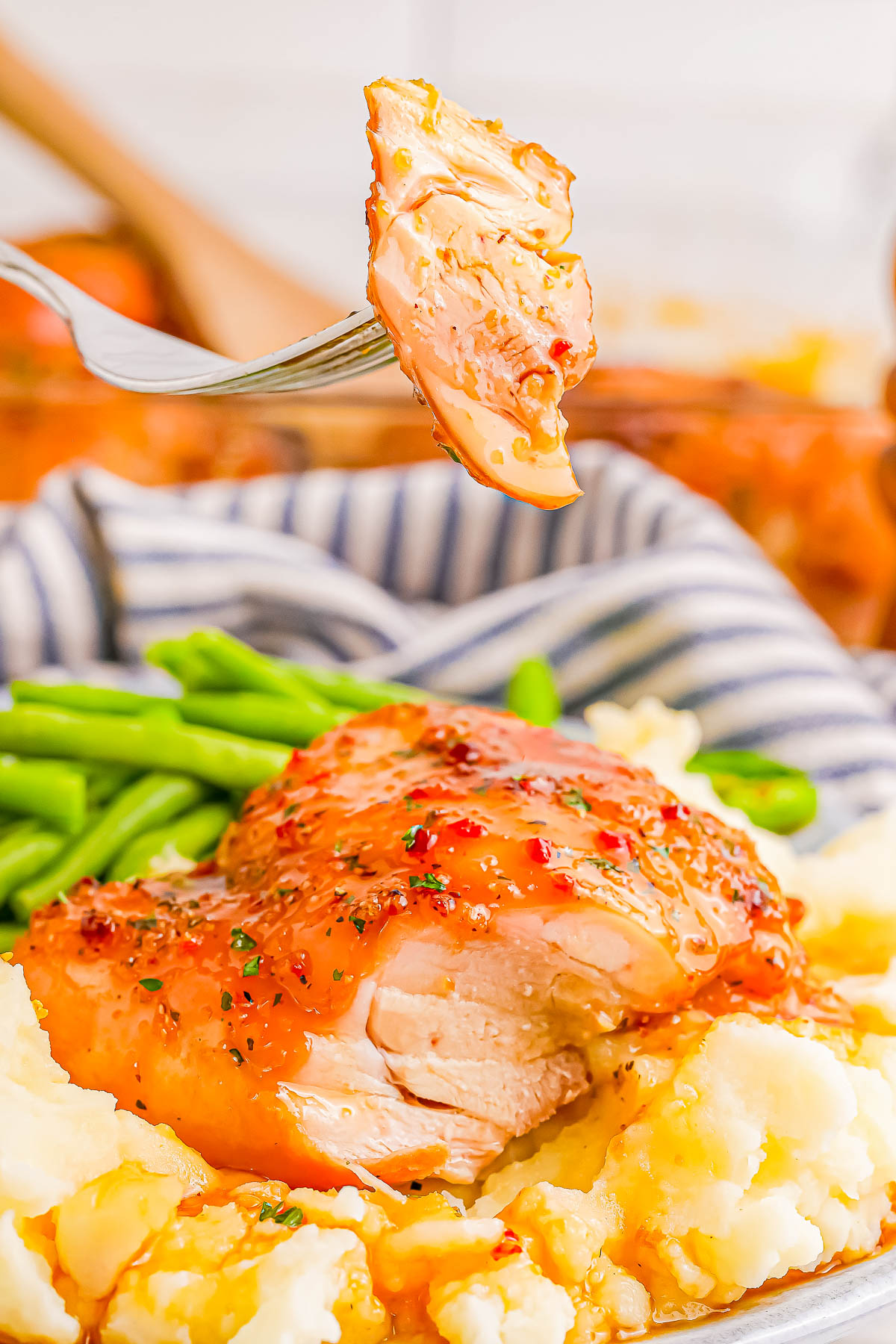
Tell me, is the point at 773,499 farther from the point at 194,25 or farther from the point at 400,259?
the point at 194,25

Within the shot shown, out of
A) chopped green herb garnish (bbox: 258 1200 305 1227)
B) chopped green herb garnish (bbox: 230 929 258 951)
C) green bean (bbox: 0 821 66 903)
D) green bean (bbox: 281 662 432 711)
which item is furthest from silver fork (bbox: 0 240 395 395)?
green bean (bbox: 281 662 432 711)

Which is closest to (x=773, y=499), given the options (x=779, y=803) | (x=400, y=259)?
(x=779, y=803)

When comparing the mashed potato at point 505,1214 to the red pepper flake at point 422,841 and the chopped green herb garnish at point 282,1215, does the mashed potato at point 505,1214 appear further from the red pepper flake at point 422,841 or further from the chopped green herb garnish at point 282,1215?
the red pepper flake at point 422,841

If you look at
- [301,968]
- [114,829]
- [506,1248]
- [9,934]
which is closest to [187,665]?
[114,829]

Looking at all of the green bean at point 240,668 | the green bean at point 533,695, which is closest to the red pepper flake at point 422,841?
the green bean at point 240,668

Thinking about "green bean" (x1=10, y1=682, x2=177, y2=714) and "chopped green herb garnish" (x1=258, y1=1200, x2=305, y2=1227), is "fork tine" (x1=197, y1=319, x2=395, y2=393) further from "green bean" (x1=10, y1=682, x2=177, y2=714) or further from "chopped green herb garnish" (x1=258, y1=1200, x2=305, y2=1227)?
"green bean" (x1=10, y1=682, x2=177, y2=714)

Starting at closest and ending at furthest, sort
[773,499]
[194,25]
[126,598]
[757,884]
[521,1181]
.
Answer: [521,1181] < [757,884] < [126,598] < [773,499] < [194,25]
